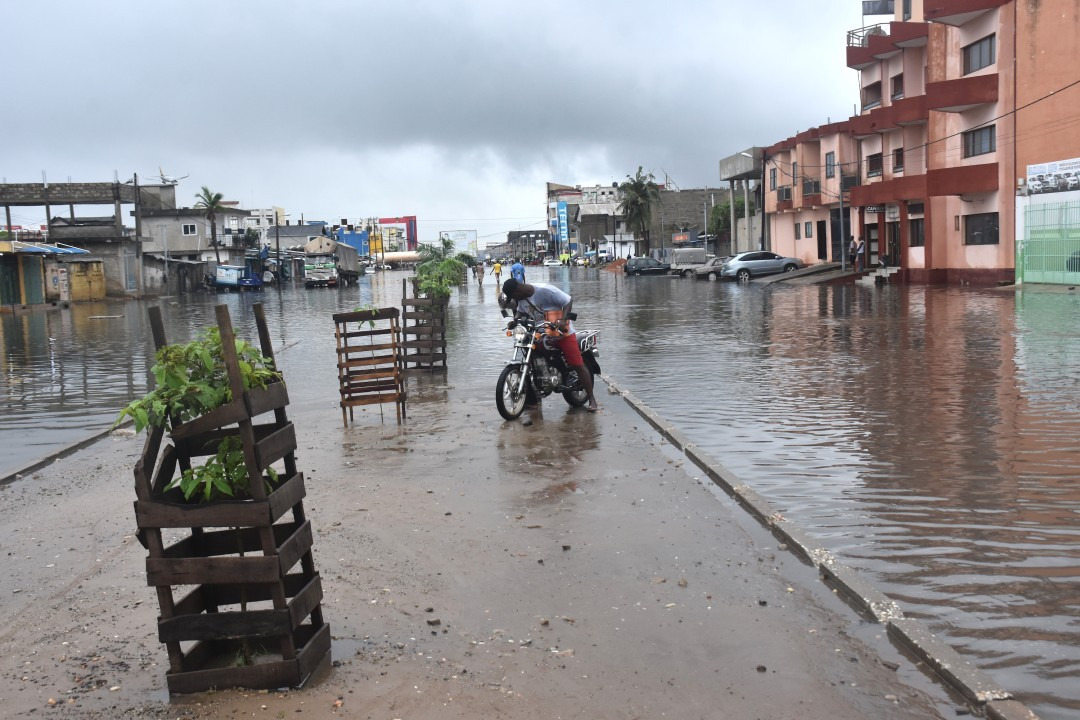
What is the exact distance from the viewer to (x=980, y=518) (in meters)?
6.43

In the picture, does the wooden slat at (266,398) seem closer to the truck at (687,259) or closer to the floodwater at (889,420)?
the floodwater at (889,420)

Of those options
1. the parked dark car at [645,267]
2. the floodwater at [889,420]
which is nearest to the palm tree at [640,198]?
the parked dark car at [645,267]

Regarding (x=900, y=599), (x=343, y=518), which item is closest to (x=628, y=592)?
(x=900, y=599)

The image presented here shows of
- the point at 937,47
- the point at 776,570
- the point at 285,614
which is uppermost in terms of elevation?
the point at 937,47

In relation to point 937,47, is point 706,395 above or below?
below

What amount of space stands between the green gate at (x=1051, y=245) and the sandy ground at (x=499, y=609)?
89.1ft

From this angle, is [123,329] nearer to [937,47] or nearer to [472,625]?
[472,625]

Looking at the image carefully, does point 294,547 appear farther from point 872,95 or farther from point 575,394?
point 872,95

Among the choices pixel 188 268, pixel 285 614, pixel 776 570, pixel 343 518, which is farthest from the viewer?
pixel 188 268

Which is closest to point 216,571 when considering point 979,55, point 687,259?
point 979,55

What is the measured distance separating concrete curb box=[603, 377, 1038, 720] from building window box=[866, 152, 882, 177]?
45739 mm

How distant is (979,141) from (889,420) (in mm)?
30688

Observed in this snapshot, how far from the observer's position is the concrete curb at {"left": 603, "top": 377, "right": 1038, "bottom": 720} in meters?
3.85

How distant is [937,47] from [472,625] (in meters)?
39.6
